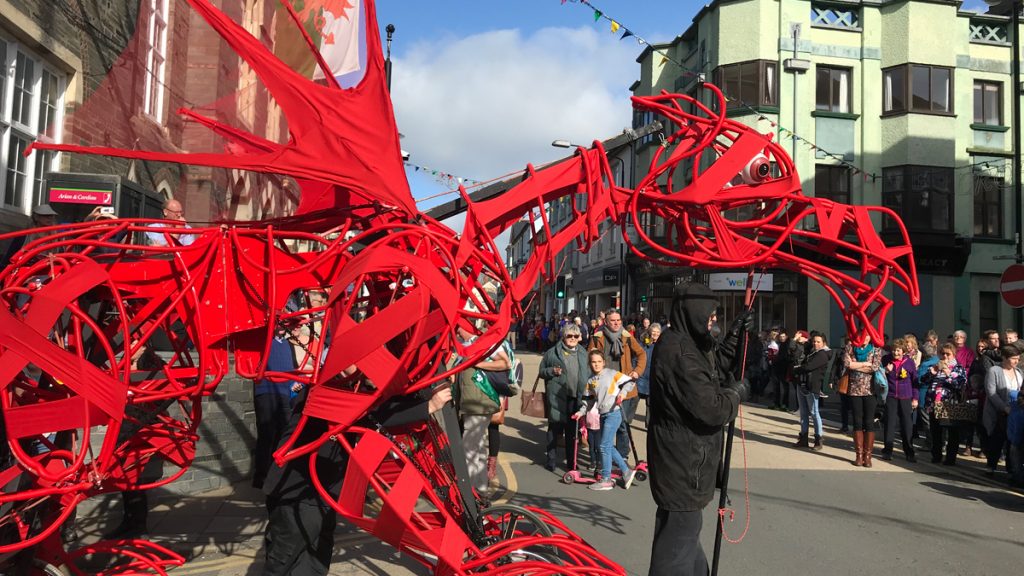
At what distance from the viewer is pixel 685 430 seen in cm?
381

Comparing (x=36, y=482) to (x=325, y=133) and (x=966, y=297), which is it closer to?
(x=325, y=133)

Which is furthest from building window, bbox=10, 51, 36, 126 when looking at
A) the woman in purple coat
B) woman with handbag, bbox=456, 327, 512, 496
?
the woman in purple coat

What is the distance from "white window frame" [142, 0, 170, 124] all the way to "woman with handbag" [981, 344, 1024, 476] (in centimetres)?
1141

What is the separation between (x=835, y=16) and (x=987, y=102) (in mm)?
5892

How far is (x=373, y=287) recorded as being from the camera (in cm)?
371

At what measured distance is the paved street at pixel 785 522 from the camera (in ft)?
17.9

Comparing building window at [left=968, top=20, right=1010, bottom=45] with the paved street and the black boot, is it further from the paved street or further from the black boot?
the paved street

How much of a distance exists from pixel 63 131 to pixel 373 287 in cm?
682

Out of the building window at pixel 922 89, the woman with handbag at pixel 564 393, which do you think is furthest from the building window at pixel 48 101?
the building window at pixel 922 89

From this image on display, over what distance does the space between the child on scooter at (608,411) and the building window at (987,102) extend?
2190cm

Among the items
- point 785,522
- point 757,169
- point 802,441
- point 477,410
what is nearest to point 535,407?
point 477,410

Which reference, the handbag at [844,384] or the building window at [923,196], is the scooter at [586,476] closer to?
the handbag at [844,384]

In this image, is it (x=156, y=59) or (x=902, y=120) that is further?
(x=902, y=120)

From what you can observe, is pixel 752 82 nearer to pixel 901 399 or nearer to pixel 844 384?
pixel 901 399
